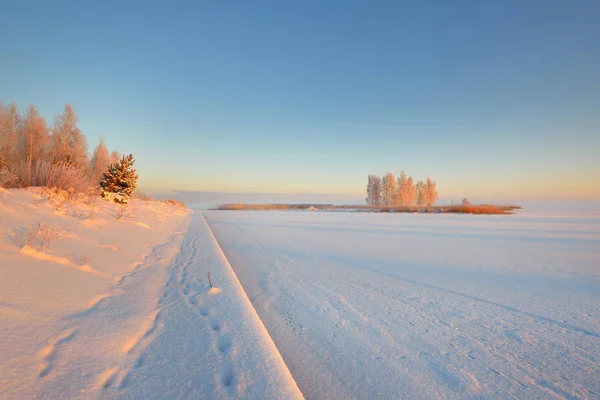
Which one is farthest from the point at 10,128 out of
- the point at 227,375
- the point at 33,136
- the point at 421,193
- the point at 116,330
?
the point at 421,193

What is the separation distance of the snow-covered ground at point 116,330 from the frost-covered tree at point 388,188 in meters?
73.8

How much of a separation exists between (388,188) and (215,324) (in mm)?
75806

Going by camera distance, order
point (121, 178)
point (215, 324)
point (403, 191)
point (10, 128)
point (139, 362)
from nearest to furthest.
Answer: point (139, 362) < point (215, 324) < point (10, 128) < point (121, 178) < point (403, 191)

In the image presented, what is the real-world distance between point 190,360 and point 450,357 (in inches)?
81.5

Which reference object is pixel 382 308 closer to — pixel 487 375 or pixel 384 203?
pixel 487 375

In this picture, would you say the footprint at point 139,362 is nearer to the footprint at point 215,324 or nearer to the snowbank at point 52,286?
the snowbank at point 52,286

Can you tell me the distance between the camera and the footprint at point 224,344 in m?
2.00

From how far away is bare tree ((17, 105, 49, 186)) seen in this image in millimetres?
16922

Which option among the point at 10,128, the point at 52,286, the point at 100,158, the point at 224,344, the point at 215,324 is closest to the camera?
the point at 224,344

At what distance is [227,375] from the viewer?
1.69 metres

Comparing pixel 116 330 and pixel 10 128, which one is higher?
pixel 10 128

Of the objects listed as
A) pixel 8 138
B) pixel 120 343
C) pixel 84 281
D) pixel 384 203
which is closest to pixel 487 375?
pixel 120 343

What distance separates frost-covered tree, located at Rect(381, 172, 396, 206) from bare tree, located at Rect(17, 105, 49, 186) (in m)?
68.9

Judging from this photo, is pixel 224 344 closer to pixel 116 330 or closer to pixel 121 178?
pixel 116 330
